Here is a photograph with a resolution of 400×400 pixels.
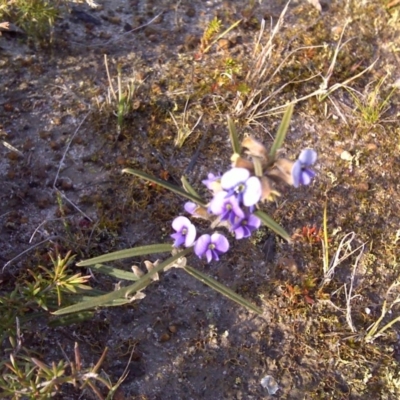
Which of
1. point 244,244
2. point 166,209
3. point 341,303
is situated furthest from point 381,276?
point 166,209

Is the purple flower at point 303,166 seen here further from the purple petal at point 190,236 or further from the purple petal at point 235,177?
the purple petal at point 190,236

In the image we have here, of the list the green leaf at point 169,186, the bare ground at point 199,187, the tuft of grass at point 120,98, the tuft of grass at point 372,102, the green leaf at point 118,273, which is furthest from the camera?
the tuft of grass at point 372,102

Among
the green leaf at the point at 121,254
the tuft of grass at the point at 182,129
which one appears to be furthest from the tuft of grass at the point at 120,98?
the green leaf at the point at 121,254

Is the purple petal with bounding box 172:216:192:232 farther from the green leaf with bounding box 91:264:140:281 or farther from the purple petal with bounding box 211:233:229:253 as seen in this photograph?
the green leaf with bounding box 91:264:140:281

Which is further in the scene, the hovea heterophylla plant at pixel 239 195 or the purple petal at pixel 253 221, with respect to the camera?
the purple petal at pixel 253 221

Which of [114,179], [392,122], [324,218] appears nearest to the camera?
[324,218]

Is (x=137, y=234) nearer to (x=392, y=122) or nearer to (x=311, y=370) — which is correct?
(x=311, y=370)

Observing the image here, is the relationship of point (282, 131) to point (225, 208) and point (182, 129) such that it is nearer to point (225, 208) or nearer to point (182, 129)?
point (225, 208)

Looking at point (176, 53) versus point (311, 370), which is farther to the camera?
point (176, 53)
